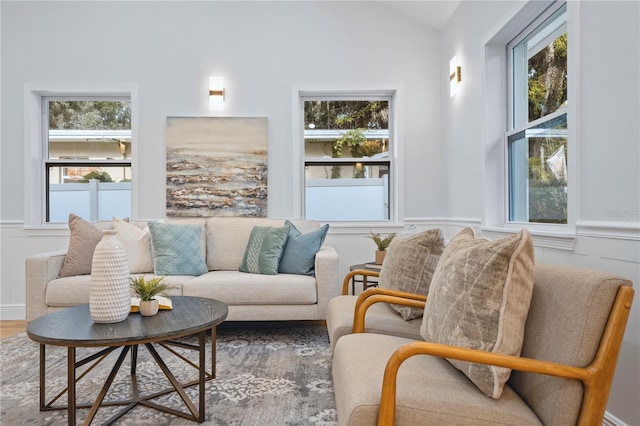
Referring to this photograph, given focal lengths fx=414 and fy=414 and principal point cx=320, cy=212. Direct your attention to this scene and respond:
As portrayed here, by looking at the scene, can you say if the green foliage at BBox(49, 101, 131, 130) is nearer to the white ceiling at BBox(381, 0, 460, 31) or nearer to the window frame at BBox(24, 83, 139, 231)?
the window frame at BBox(24, 83, 139, 231)

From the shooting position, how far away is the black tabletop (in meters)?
1.66

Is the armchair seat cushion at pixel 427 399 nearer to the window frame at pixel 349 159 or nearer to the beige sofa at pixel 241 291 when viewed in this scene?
the beige sofa at pixel 241 291

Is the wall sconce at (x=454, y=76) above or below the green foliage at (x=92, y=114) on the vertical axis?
above

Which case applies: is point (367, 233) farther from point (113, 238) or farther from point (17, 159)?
point (17, 159)

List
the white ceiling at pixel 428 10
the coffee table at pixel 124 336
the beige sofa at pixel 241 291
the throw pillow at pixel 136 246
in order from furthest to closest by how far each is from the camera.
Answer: the white ceiling at pixel 428 10
the throw pillow at pixel 136 246
the beige sofa at pixel 241 291
the coffee table at pixel 124 336

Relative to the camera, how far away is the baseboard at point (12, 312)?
12.6ft

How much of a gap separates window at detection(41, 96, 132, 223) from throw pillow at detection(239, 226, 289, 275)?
152cm

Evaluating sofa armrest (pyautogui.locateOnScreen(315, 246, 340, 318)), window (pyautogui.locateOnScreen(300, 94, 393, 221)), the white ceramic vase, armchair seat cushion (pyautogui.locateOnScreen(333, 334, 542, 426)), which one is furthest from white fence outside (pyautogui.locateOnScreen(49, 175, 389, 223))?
armchair seat cushion (pyautogui.locateOnScreen(333, 334, 542, 426))

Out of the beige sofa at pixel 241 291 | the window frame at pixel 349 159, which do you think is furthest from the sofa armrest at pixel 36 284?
the window frame at pixel 349 159

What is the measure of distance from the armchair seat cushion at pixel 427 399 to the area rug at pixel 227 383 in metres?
0.68

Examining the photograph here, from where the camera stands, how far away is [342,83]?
395cm

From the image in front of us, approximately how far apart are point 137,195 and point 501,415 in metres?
3.62

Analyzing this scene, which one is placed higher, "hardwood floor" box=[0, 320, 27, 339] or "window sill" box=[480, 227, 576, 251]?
"window sill" box=[480, 227, 576, 251]

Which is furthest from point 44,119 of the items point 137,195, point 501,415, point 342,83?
point 501,415
